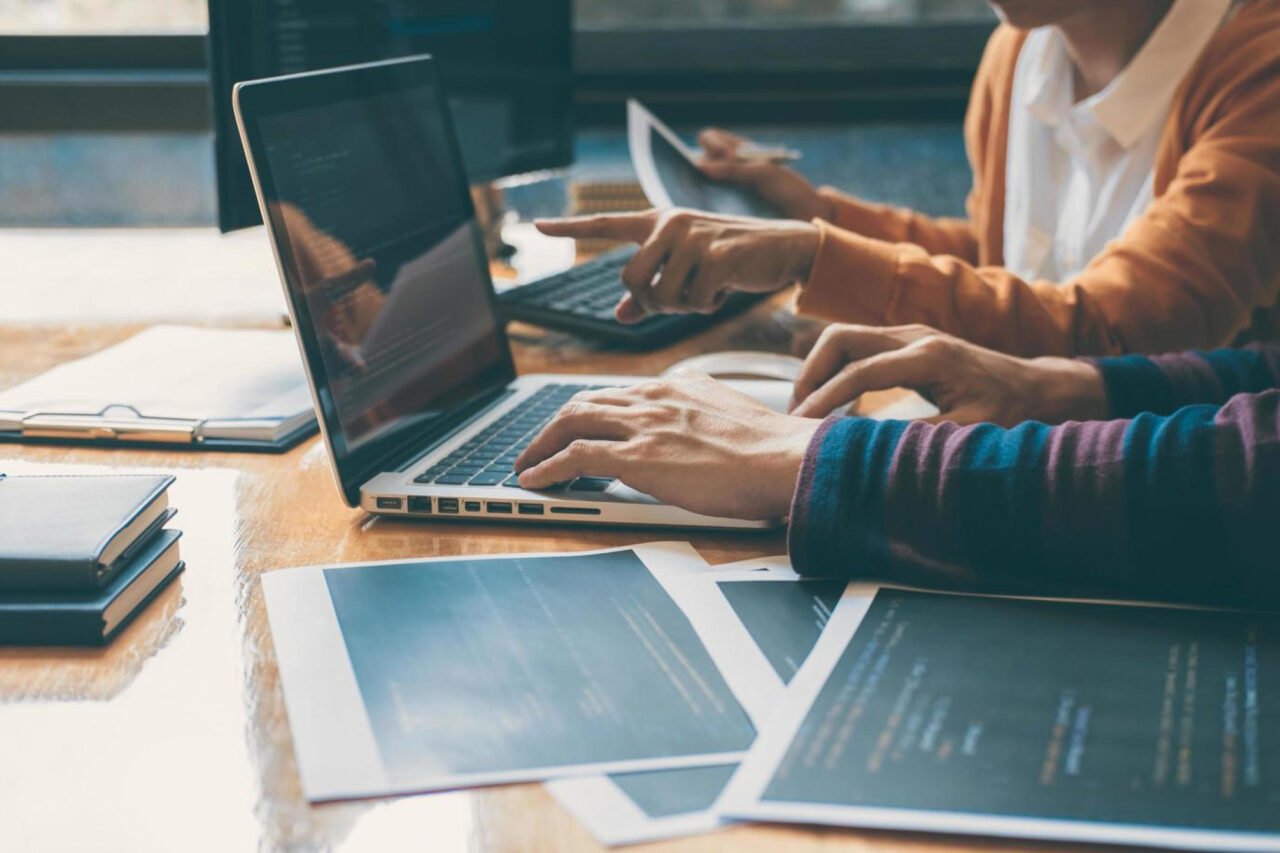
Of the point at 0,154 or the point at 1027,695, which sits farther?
the point at 0,154

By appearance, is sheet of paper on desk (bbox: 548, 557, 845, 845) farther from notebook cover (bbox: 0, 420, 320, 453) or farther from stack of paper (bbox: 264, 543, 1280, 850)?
notebook cover (bbox: 0, 420, 320, 453)

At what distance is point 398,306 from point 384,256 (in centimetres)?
4

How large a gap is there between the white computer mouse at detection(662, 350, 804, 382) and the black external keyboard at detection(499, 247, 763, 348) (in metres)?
0.11

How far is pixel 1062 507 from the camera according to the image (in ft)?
2.17

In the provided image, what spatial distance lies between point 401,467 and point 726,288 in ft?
1.24

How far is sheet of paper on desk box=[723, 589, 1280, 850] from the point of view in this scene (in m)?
0.46

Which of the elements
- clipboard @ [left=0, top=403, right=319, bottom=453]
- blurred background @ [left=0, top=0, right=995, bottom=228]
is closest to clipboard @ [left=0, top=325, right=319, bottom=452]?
Answer: clipboard @ [left=0, top=403, right=319, bottom=453]

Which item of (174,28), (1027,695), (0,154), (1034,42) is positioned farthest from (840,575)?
(0,154)

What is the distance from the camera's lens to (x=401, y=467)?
0.83 meters

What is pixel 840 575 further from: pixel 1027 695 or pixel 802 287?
pixel 802 287

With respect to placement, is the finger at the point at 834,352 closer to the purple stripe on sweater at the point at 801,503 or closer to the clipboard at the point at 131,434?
the purple stripe on sweater at the point at 801,503

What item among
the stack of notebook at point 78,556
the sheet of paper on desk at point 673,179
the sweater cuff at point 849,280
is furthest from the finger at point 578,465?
the sheet of paper on desk at point 673,179

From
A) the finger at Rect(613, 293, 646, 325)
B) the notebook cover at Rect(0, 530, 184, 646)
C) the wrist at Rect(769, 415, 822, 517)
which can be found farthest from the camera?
the finger at Rect(613, 293, 646, 325)

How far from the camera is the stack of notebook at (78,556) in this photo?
2.01ft
